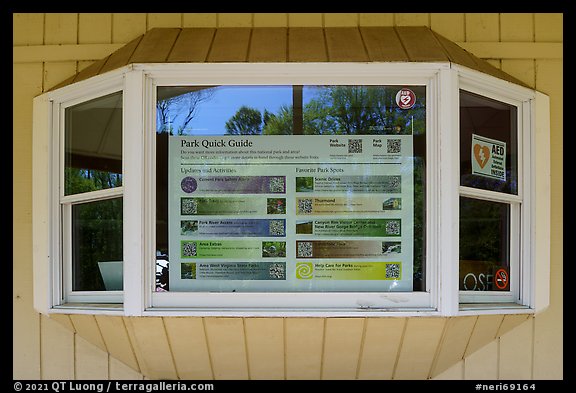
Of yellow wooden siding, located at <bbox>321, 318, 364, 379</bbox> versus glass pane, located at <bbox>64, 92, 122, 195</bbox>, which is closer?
yellow wooden siding, located at <bbox>321, 318, 364, 379</bbox>

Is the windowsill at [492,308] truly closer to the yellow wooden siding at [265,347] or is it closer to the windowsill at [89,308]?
the yellow wooden siding at [265,347]

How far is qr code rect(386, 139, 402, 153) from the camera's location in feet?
10.9

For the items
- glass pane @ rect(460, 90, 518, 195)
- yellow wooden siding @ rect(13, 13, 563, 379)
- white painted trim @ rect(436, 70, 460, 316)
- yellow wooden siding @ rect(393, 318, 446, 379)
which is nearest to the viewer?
white painted trim @ rect(436, 70, 460, 316)

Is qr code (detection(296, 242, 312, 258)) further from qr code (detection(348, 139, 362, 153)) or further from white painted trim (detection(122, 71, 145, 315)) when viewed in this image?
white painted trim (detection(122, 71, 145, 315))

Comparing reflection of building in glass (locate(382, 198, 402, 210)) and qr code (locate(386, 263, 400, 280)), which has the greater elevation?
reflection of building in glass (locate(382, 198, 402, 210))

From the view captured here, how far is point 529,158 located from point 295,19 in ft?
5.67

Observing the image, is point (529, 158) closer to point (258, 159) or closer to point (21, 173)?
point (258, 159)

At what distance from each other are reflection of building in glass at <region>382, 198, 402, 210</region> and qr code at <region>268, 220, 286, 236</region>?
1.96 ft

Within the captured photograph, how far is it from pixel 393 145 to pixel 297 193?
0.63 m

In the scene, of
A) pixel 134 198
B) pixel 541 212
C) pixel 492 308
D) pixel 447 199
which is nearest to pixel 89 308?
pixel 134 198

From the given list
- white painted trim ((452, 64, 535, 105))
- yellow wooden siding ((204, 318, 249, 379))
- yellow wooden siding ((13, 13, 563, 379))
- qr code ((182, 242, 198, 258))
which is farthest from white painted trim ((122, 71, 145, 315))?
white painted trim ((452, 64, 535, 105))

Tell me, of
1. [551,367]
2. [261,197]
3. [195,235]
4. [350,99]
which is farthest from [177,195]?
[551,367]

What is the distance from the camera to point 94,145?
357cm

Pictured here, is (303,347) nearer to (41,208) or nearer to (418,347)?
(418,347)
